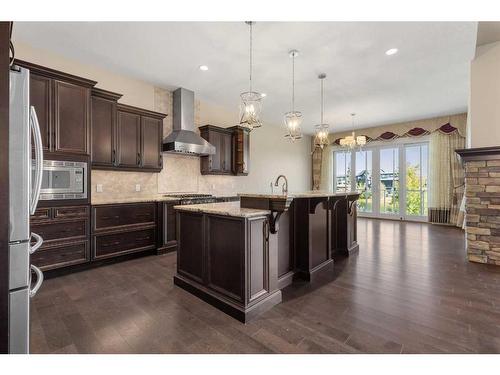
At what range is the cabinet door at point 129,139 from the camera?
3.90 m

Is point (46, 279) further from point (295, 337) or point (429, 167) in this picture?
point (429, 167)

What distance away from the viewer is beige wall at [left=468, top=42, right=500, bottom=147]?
356 centimetres

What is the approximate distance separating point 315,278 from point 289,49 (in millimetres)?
2933

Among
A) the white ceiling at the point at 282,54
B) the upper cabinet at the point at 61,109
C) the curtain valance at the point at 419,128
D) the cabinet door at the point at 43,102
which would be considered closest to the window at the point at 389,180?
the curtain valance at the point at 419,128

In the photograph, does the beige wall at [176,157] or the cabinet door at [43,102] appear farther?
the beige wall at [176,157]

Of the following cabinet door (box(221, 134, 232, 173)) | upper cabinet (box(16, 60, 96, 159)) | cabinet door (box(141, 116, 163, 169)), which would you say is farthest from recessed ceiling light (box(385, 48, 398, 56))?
upper cabinet (box(16, 60, 96, 159))

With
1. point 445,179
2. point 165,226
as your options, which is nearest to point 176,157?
point 165,226

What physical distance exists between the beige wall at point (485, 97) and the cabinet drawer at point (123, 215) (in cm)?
502

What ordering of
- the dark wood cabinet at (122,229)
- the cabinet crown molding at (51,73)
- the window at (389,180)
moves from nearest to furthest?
the cabinet crown molding at (51,73)
the dark wood cabinet at (122,229)
the window at (389,180)

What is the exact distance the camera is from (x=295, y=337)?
5.89 feet

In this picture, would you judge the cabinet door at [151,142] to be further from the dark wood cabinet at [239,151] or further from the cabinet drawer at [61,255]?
the dark wood cabinet at [239,151]

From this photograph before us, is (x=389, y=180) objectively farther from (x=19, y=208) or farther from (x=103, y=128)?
(x=19, y=208)

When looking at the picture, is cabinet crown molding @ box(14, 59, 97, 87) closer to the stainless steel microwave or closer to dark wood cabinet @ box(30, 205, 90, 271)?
the stainless steel microwave
